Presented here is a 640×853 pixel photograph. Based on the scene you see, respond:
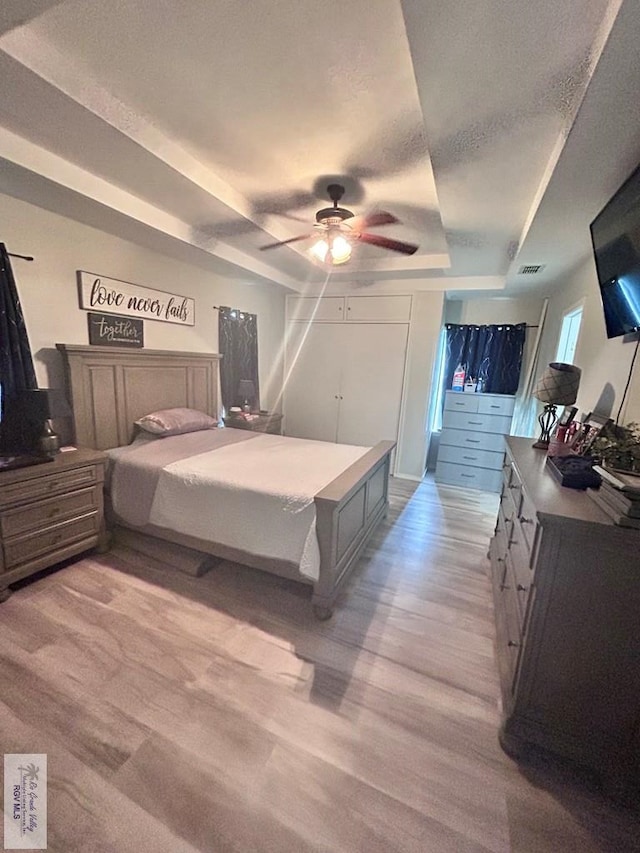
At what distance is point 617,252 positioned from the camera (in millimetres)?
1633

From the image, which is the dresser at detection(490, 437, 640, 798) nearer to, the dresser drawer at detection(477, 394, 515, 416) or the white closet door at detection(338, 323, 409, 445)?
the dresser drawer at detection(477, 394, 515, 416)

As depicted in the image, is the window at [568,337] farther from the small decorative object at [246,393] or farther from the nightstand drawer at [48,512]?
the nightstand drawer at [48,512]

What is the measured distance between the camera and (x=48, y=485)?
207 cm

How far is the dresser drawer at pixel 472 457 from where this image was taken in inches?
159

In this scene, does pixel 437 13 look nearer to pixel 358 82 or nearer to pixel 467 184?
pixel 358 82

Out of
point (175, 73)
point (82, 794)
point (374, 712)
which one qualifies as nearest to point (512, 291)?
point (175, 73)

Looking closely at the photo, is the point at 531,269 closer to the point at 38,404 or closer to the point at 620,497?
the point at 620,497

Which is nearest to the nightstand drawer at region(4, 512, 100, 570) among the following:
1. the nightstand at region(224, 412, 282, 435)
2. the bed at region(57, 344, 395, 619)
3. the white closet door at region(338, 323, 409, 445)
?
the bed at region(57, 344, 395, 619)

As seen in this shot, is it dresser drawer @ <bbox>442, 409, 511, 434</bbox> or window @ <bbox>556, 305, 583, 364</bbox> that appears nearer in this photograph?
window @ <bbox>556, 305, 583, 364</bbox>

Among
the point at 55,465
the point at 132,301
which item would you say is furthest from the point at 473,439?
the point at 55,465

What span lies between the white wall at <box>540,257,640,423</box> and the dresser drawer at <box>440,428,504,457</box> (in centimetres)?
139

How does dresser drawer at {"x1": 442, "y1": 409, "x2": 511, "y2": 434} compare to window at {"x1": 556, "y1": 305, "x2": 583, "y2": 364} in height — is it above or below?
below

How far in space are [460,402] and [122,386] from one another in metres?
3.53

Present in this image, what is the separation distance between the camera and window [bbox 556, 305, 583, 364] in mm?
3027
